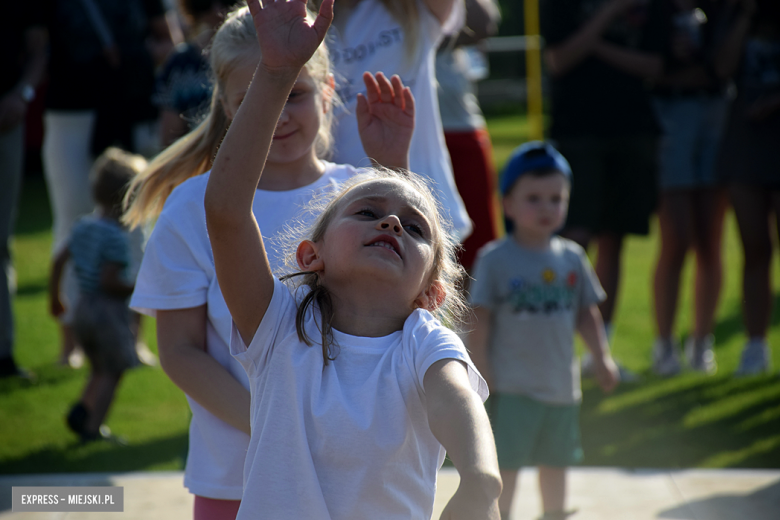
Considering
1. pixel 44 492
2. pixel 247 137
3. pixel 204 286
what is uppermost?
pixel 247 137

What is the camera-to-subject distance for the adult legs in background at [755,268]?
496 cm

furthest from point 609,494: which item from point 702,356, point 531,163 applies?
point 702,356

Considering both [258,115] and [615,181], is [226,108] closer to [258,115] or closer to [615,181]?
[258,115]

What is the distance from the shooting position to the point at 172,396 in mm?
5043

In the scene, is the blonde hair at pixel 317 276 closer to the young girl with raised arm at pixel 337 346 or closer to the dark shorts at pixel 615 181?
the young girl with raised arm at pixel 337 346

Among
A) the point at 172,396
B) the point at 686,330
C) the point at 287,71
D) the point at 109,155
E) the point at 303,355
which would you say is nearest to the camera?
the point at 287,71

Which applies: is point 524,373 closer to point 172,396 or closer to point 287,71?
point 287,71

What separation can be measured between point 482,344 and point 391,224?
1809mm

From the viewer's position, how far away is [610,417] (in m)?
4.51

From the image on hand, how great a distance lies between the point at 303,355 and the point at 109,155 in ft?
11.6

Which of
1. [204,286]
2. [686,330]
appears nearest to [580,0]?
[686,330]

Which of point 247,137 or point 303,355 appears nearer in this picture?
point 247,137

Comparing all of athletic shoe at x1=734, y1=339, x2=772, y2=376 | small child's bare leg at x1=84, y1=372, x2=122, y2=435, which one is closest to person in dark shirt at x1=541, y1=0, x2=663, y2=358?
athletic shoe at x1=734, y1=339, x2=772, y2=376

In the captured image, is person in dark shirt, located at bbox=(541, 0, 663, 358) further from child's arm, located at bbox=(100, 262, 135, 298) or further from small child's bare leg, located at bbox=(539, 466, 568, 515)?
child's arm, located at bbox=(100, 262, 135, 298)
